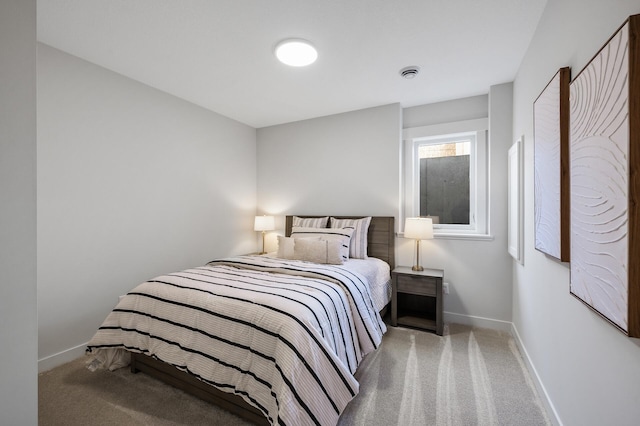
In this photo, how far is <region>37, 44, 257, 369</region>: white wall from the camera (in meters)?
2.21

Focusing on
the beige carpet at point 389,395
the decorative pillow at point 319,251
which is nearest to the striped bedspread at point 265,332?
the beige carpet at point 389,395

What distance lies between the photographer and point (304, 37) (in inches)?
82.4

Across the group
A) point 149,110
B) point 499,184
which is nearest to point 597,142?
point 499,184

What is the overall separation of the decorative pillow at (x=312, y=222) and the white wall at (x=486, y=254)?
1.13 metres

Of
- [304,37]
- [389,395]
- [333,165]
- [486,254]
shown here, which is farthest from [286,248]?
[486,254]

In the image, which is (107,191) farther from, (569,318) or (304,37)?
(569,318)

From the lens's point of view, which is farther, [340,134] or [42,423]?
[340,134]

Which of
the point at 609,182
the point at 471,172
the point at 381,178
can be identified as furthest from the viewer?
the point at 381,178

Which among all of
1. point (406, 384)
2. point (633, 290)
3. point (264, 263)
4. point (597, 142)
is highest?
point (597, 142)

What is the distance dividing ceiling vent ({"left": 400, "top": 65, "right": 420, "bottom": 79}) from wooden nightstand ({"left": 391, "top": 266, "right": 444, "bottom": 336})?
197 centimetres

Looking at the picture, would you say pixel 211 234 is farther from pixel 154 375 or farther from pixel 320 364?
pixel 320 364

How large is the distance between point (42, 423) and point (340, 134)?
3.65 m

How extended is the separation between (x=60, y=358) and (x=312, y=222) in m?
2.68

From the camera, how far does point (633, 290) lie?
0.85 meters
